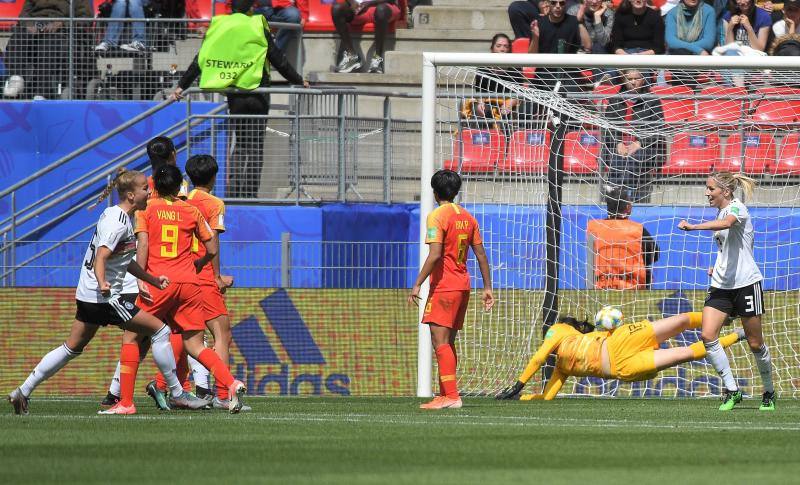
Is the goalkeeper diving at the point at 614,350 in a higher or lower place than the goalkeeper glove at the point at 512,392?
higher

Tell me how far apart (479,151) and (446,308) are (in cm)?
395

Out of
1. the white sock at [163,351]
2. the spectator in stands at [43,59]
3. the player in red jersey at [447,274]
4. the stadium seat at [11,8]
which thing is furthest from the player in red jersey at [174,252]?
the stadium seat at [11,8]

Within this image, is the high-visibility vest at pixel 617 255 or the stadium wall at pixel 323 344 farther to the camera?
the high-visibility vest at pixel 617 255

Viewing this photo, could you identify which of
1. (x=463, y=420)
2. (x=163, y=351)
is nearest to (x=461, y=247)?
(x=463, y=420)

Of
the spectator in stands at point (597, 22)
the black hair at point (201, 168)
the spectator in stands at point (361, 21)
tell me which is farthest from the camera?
the spectator in stands at point (361, 21)

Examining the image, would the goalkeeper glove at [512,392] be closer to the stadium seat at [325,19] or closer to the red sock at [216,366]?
the red sock at [216,366]

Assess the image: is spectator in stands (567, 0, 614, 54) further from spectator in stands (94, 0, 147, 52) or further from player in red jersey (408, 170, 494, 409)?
player in red jersey (408, 170, 494, 409)

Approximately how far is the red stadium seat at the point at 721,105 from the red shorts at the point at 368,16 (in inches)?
236

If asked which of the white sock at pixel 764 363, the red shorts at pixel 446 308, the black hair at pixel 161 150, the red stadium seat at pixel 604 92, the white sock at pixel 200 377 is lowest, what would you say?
the white sock at pixel 200 377

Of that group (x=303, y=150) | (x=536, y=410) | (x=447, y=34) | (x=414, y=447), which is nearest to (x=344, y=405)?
(x=536, y=410)

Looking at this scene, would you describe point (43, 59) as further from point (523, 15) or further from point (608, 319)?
point (608, 319)

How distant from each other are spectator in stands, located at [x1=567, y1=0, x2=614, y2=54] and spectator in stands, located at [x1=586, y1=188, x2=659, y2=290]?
4.60 m

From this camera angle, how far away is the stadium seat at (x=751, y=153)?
16344 mm

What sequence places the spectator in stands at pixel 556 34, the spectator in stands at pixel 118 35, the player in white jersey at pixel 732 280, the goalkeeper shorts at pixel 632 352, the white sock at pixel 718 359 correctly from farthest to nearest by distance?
the spectator in stands at pixel 556 34 < the spectator in stands at pixel 118 35 < the goalkeeper shorts at pixel 632 352 < the white sock at pixel 718 359 < the player in white jersey at pixel 732 280
